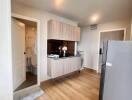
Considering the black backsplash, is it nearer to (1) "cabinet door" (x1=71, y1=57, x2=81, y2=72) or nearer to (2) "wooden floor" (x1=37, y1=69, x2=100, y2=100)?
(1) "cabinet door" (x1=71, y1=57, x2=81, y2=72)

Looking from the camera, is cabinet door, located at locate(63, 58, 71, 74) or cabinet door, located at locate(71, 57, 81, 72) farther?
cabinet door, located at locate(71, 57, 81, 72)

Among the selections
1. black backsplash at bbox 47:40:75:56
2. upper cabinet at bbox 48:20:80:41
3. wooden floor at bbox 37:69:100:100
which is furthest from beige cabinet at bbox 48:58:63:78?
upper cabinet at bbox 48:20:80:41

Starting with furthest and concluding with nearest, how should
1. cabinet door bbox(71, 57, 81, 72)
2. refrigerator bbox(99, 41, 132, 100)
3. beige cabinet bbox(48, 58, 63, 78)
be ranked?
cabinet door bbox(71, 57, 81, 72), beige cabinet bbox(48, 58, 63, 78), refrigerator bbox(99, 41, 132, 100)

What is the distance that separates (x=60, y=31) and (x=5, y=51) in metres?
2.28

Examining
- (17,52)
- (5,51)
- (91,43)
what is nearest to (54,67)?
(17,52)

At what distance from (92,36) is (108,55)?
3.57 m

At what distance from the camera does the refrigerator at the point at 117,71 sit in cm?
99

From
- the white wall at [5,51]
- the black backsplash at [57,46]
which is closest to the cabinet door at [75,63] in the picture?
the black backsplash at [57,46]

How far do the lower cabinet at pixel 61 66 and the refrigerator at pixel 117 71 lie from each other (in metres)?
1.94

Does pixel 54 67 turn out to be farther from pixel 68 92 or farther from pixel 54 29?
pixel 54 29

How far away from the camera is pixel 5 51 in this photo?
1.04 meters

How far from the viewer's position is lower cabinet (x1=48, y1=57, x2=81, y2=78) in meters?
2.95

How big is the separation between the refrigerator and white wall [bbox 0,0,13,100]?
119 cm

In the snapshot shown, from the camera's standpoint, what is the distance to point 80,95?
2.40 metres
